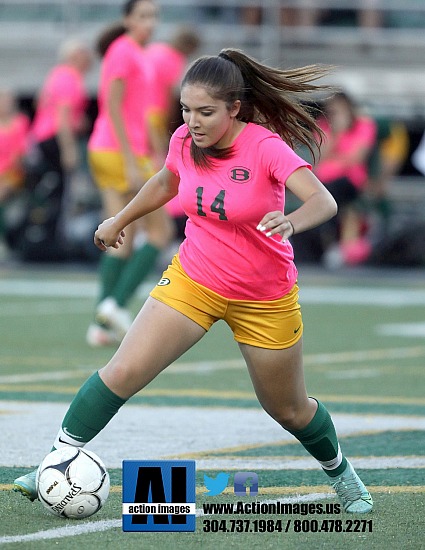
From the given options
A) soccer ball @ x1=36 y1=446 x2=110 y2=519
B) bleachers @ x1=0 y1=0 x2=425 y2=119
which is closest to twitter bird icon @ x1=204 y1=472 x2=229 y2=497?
soccer ball @ x1=36 y1=446 x2=110 y2=519

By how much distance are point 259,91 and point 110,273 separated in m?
5.98

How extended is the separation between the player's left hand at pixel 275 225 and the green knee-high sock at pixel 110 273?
21.5 feet

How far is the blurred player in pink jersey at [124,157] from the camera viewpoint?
448 inches

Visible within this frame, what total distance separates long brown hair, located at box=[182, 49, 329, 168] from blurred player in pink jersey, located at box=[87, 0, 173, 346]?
5429 mm

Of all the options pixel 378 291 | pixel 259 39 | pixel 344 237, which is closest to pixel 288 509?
pixel 378 291

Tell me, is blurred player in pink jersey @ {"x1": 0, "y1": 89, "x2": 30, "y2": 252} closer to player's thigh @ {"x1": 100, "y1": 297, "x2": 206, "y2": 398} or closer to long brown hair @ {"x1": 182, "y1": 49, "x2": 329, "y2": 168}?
long brown hair @ {"x1": 182, "y1": 49, "x2": 329, "y2": 168}

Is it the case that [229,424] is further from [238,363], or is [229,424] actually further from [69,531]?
[238,363]

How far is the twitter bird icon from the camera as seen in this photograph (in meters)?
5.85

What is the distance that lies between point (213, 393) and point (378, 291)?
8.82 metres

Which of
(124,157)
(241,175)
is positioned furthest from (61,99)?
(241,175)

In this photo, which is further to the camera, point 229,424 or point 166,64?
point 166,64

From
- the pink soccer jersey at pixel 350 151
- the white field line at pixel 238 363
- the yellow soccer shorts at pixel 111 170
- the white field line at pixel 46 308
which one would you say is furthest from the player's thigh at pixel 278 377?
the pink soccer jersey at pixel 350 151

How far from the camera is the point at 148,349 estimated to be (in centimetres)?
552

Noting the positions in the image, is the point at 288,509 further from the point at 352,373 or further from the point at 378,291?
the point at 378,291
